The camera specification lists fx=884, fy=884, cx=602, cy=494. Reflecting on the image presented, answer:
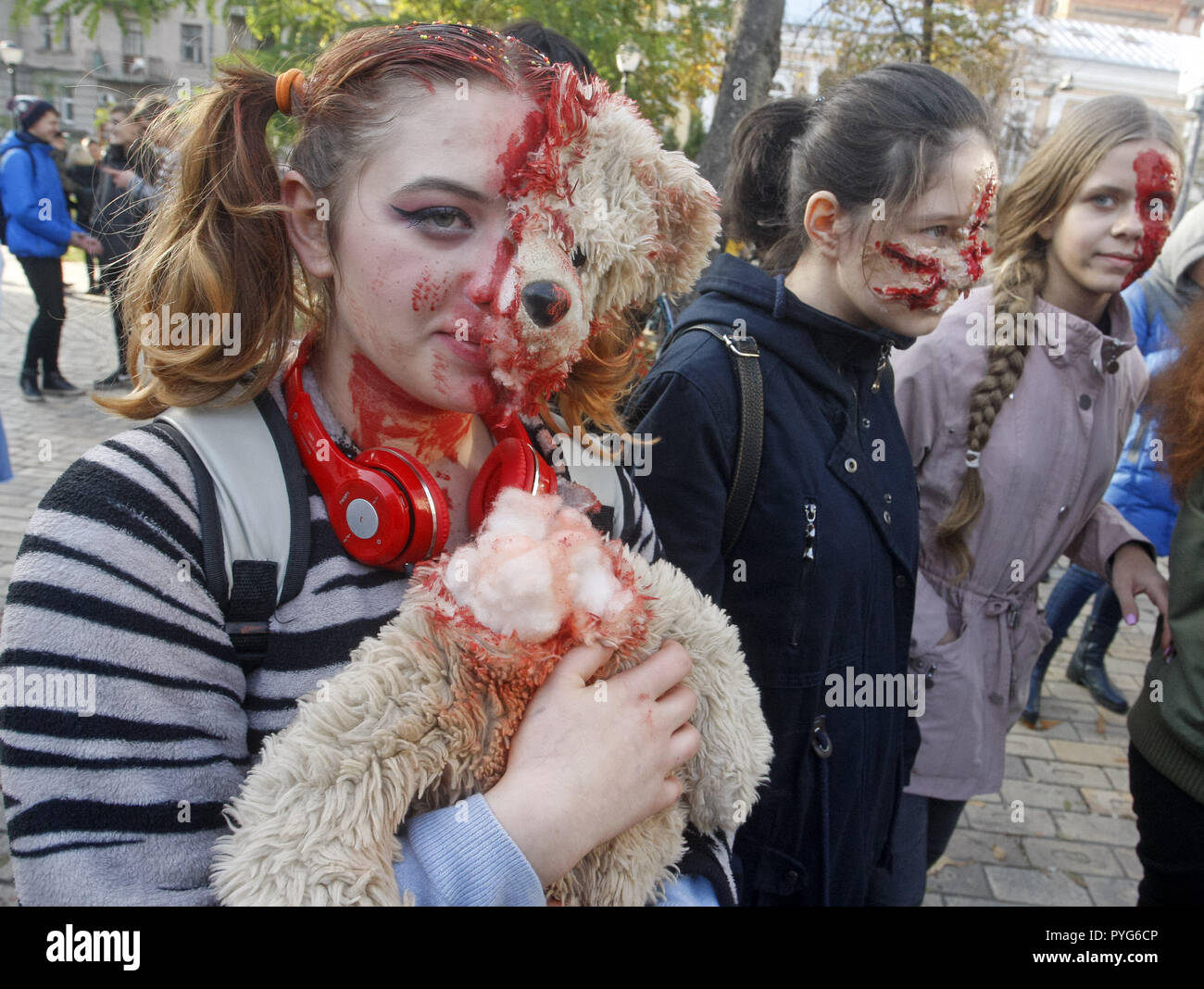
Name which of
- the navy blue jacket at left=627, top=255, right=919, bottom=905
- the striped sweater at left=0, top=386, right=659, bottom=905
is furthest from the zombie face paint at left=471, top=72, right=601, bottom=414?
the navy blue jacket at left=627, top=255, right=919, bottom=905

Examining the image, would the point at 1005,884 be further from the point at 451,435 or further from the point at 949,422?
the point at 451,435

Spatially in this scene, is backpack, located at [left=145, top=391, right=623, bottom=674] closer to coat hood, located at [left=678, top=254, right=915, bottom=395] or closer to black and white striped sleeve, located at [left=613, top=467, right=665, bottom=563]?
black and white striped sleeve, located at [left=613, top=467, right=665, bottom=563]

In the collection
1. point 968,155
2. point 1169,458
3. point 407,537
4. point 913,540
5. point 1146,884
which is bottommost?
point 1146,884

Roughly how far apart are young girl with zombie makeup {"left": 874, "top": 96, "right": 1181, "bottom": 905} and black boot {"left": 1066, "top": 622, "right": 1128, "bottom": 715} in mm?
2928

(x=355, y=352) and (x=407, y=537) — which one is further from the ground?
(x=355, y=352)

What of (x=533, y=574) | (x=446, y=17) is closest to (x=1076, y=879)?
(x=533, y=574)

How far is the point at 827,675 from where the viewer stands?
79.5 inches

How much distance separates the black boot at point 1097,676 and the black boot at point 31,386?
8977mm

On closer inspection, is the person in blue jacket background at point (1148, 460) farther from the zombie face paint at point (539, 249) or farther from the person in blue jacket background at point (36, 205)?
the person in blue jacket background at point (36, 205)

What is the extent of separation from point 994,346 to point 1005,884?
2.37 m

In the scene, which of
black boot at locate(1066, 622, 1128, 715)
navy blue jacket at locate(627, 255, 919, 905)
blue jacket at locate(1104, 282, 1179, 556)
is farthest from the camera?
black boot at locate(1066, 622, 1128, 715)

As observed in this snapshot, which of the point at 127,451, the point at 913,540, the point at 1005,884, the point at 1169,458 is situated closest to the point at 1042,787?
the point at 1005,884

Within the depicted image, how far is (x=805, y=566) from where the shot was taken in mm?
1964

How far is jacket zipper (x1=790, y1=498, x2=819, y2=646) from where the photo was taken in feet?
6.45
